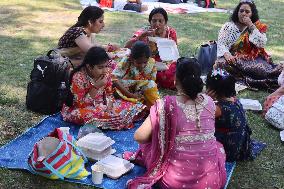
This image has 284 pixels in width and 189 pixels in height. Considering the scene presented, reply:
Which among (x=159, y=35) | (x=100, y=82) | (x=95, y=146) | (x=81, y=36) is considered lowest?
(x=95, y=146)

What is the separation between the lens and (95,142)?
4.16 meters

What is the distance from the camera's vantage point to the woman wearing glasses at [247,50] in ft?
21.5

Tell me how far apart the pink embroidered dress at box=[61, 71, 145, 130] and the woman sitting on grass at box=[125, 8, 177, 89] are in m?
1.35

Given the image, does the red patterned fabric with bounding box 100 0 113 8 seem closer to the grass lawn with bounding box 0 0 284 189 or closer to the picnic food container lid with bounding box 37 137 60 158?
the grass lawn with bounding box 0 0 284 189

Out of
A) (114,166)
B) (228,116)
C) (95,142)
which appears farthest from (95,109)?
(228,116)

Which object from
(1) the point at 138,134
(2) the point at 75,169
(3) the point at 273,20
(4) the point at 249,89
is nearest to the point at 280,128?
(4) the point at 249,89

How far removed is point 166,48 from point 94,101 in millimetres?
1882

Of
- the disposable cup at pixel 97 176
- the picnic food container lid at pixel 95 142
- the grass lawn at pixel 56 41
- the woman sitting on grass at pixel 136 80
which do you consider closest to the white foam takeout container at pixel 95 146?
the picnic food container lid at pixel 95 142

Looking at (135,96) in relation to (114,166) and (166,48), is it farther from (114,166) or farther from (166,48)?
(114,166)

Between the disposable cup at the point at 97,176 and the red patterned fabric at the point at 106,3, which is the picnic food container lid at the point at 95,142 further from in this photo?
the red patterned fabric at the point at 106,3

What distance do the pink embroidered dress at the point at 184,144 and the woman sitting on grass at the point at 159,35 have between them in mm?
2699

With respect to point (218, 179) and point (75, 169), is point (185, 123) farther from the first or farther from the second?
point (75, 169)

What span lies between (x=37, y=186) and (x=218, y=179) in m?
1.52

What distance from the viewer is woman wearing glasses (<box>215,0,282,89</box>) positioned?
6.57 m
